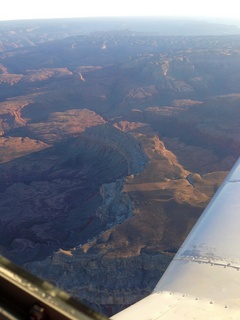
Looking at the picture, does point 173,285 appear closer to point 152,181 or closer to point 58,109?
point 152,181

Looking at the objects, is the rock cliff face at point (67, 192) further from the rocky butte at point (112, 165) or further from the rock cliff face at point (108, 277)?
the rock cliff face at point (108, 277)

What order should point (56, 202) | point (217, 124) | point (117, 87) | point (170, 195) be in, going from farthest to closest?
1. point (117, 87)
2. point (217, 124)
3. point (56, 202)
4. point (170, 195)

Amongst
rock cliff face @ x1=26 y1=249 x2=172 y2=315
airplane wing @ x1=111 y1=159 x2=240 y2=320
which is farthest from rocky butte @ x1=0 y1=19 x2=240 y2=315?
airplane wing @ x1=111 y1=159 x2=240 y2=320

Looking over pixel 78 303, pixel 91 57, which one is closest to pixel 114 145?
pixel 78 303

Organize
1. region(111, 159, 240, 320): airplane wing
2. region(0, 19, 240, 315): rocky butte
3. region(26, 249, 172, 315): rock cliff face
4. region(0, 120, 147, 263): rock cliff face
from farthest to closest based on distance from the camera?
region(0, 120, 147, 263): rock cliff face, region(0, 19, 240, 315): rocky butte, region(26, 249, 172, 315): rock cliff face, region(111, 159, 240, 320): airplane wing

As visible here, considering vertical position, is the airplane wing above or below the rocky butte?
above

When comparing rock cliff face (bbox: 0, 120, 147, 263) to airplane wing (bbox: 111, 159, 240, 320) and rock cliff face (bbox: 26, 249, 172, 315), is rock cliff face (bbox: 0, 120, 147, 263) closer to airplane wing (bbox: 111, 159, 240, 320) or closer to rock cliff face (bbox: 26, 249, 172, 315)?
rock cliff face (bbox: 26, 249, 172, 315)
